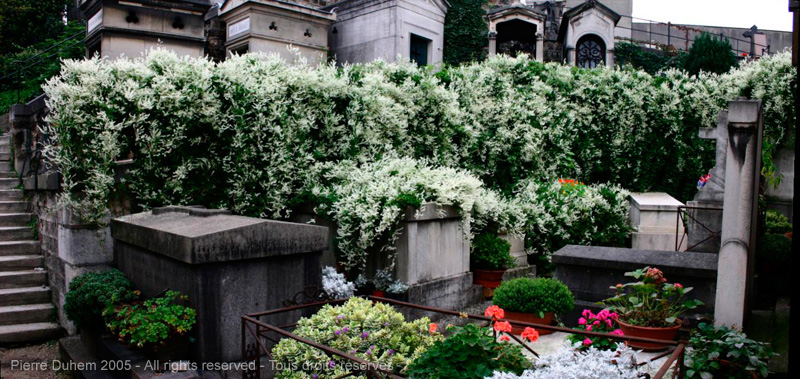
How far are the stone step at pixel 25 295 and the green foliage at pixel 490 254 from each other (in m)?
5.92

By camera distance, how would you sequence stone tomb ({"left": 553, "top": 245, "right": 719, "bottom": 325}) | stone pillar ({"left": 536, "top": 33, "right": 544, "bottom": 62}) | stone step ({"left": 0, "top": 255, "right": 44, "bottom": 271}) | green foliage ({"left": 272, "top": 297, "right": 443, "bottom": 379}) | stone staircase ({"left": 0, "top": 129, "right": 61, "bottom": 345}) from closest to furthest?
green foliage ({"left": 272, "top": 297, "right": 443, "bottom": 379})
stone tomb ({"left": 553, "top": 245, "right": 719, "bottom": 325})
stone staircase ({"left": 0, "top": 129, "right": 61, "bottom": 345})
stone step ({"left": 0, "top": 255, "right": 44, "bottom": 271})
stone pillar ({"left": 536, "top": 33, "right": 544, "bottom": 62})

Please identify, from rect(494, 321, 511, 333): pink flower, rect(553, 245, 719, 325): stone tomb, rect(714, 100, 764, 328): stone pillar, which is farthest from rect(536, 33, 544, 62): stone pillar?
rect(494, 321, 511, 333): pink flower

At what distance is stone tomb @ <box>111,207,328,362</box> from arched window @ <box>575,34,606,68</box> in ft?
51.5

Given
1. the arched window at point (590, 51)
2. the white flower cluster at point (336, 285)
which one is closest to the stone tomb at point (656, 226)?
the white flower cluster at point (336, 285)

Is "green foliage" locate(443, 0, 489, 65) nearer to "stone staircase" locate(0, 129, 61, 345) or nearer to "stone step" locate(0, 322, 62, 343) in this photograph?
"stone staircase" locate(0, 129, 61, 345)

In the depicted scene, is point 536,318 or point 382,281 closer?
point 536,318

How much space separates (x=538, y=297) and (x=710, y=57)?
14.7 meters

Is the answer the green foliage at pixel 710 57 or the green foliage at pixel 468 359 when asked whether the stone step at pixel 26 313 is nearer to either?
the green foliage at pixel 468 359

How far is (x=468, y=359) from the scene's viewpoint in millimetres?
3305

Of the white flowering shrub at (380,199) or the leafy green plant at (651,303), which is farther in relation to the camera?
the white flowering shrub at (380,199)

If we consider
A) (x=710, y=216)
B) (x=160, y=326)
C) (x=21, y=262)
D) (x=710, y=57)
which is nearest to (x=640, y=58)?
(x=710, y=57)

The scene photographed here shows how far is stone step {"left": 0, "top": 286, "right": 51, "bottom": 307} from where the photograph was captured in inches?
276

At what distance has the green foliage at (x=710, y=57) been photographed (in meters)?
16.9

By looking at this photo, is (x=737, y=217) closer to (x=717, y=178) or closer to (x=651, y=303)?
(x=651, y=303)
